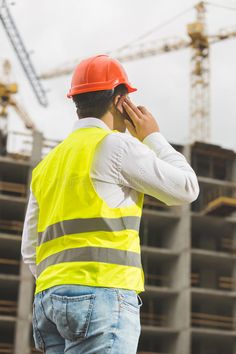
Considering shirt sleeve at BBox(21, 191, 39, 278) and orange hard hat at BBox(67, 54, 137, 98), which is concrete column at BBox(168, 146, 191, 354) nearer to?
shirt sleeve at BBox(21, 191, 39, 278)

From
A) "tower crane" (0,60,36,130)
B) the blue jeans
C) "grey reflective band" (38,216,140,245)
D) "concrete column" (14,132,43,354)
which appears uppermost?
"tower crane" (0,60,36,130)

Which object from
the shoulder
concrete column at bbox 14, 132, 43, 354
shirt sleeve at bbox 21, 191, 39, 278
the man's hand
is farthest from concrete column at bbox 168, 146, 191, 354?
the shoulder

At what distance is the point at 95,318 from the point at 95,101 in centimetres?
92

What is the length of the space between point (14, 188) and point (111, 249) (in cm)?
5125

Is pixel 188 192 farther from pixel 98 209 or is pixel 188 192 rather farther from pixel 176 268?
pixel 176 268

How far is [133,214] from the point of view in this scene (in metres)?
3.13

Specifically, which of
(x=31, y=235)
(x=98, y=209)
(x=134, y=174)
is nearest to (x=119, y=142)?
(x=134, y=174)

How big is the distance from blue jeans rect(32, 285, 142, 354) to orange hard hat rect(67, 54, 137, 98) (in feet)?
2.78

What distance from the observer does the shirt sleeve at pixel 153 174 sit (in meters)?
3.12

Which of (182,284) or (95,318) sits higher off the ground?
(95,318)

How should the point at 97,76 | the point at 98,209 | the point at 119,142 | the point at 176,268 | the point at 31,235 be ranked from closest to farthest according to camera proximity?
the point at 98,209
the point at 119,142
the point at 97,76
the point at 31,235
the point at 176,268

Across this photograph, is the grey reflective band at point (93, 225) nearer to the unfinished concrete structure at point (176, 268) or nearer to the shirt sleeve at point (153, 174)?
the shirt sleeve at point (153, 174)

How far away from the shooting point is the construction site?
5081 cm

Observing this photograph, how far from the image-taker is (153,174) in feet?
10.2
